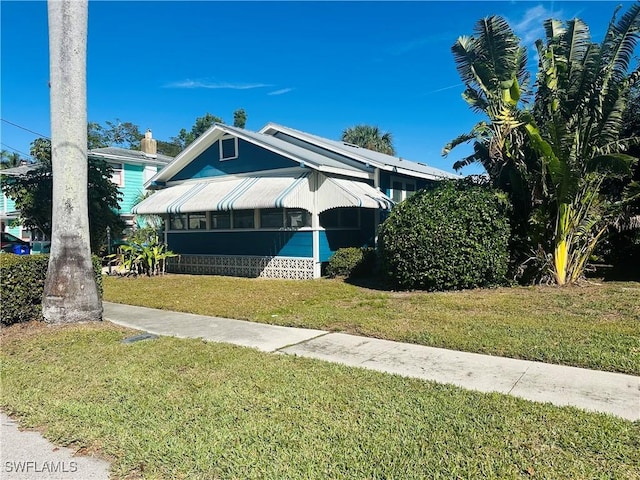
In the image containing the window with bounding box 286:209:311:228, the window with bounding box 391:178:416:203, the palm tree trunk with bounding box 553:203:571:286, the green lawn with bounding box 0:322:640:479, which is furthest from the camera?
the window with bounding box 391:178:416:203

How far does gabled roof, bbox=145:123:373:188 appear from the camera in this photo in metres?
14.2

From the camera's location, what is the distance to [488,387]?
15.1 feet

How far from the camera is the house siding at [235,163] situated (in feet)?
50.5

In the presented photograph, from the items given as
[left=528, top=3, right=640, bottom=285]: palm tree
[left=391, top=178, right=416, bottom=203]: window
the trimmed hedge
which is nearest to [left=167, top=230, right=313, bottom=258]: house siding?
[left=391, top=178, right=416, bottom=203]: window

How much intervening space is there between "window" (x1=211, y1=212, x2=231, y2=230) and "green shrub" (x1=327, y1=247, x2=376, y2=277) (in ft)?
14.7

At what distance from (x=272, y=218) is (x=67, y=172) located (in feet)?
27.5

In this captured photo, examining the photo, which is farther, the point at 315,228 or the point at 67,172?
the point at 315,228

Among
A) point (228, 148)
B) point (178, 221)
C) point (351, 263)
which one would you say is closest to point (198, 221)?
point (178, 221)

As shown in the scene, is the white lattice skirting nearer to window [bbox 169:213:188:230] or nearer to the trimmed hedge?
window [bbox 169:213:188:230]

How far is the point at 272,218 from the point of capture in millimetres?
15281

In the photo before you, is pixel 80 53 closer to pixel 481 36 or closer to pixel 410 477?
pixel 410 477

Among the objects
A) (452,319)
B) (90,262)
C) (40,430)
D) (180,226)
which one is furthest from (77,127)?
(180,226)

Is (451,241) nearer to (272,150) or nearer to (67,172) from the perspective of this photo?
(272,150)

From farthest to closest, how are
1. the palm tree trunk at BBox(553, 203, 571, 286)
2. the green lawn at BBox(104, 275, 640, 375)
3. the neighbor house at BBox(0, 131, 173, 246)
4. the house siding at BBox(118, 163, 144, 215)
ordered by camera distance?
the house siding at BBox(118, 163, 144, 215), the neighbor house at BBox(0, 131, 173, 246), the palm tree trunk at BBox(553, 203, 571, 286), the green lawn at BBox(104, 275, 640, 375)
